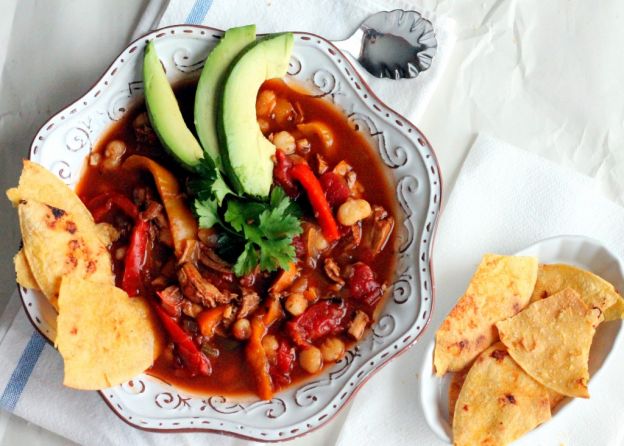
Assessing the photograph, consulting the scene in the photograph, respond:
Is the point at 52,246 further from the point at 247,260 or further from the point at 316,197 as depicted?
the point at 316,197

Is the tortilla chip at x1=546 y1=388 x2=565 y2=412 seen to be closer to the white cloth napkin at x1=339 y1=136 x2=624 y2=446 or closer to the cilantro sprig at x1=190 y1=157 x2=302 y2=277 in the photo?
the white cloth napkin at x1=339 y1=136 x2=624 y2=446

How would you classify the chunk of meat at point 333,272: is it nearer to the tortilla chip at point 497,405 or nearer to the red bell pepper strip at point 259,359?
the red bell pepper strip at point 259,359

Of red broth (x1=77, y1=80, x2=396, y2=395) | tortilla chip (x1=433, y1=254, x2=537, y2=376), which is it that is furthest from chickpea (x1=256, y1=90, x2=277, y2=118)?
tortilla chip (x1=433, y1=254, x2=537, y2=376)

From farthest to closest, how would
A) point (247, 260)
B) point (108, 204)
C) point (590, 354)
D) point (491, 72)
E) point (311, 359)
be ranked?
point (491, 72)
point (590, 354)
point (108, 204)
point (311, 359)
point (247, 260)

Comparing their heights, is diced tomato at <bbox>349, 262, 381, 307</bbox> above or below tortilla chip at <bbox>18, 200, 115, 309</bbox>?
above

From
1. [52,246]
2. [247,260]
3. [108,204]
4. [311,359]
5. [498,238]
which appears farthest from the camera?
[498,238]

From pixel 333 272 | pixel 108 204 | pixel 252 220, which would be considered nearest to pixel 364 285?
pixel 333 272
